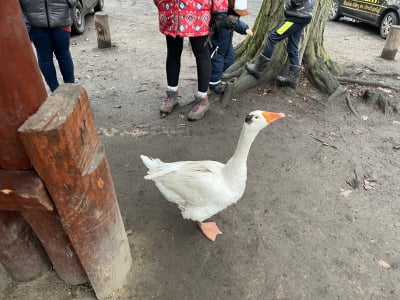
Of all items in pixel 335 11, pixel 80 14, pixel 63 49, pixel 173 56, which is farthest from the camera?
pixel 335 11

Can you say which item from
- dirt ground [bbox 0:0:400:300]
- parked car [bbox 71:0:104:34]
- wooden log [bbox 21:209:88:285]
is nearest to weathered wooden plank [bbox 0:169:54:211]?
wooden log [bbox 21:209:88:285]

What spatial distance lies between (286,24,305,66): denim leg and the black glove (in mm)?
987

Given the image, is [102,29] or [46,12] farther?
[102,29]

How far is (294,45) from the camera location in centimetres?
436

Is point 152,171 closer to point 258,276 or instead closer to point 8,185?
point 258,276

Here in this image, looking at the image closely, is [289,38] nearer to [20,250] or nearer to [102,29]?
[102,29]

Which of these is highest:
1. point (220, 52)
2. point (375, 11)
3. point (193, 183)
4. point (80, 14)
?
point (220, 52)

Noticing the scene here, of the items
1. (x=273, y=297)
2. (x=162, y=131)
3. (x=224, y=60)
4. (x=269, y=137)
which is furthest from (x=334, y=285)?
(x=224, y=60)

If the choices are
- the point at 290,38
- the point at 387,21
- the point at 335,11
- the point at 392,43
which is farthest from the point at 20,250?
the point at 335,11

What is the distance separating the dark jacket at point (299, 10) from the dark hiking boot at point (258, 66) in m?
0.63

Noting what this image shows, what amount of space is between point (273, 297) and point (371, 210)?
53.3 inches

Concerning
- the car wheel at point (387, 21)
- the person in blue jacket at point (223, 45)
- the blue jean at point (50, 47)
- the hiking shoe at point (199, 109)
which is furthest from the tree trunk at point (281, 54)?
the car wheel at point (387, 21)

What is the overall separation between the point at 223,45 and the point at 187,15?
886mm

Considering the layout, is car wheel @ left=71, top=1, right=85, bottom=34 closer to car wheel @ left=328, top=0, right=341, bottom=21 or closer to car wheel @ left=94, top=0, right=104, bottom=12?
car wheel @ left=94, top=0, right=104, bottom=12
